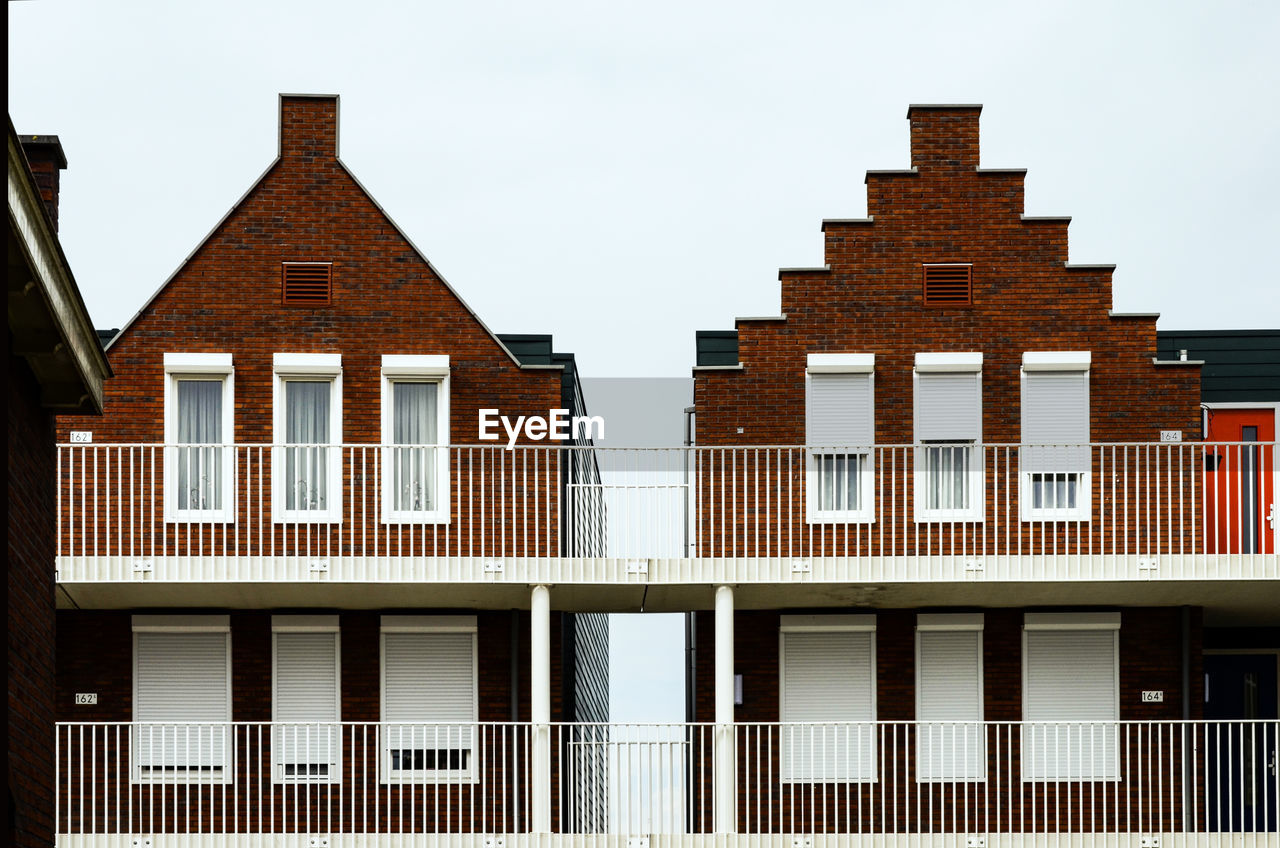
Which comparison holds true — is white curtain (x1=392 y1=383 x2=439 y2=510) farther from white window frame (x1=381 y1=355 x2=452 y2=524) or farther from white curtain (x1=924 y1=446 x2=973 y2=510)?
white curtain (x1=924 y1=446 x2=973 y2=510)

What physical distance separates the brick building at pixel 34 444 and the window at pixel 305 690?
9.16m

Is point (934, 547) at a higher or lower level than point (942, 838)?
higher

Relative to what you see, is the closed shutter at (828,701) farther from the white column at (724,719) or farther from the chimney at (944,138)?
the chimney at (944,138)

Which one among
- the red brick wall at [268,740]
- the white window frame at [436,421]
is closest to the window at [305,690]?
the red brick wall at [268,740]

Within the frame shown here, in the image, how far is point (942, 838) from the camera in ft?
78.0

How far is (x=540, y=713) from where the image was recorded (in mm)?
24000

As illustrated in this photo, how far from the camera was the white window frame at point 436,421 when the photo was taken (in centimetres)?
2544

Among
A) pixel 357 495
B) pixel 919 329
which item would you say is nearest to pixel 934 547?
pixel 919 329

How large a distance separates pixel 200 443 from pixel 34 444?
10279 millimetres

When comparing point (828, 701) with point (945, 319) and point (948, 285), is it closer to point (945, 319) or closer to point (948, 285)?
point (945, 319)

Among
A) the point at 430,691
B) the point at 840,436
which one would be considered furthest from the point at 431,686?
the point at 840,436

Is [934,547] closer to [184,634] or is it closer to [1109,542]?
[1109,542]

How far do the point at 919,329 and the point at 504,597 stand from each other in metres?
5.64

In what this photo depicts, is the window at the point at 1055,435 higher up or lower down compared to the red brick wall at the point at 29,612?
higher up
